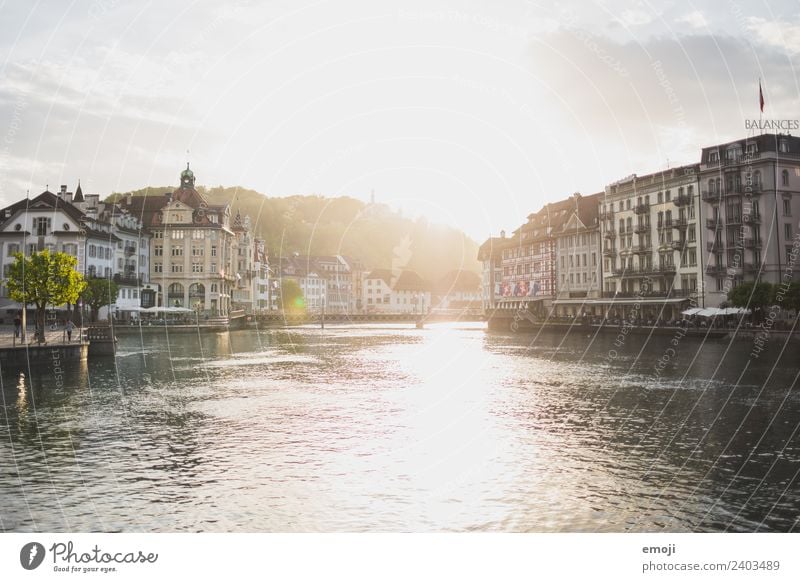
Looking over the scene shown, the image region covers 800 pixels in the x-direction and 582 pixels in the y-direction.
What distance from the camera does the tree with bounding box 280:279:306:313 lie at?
170 m

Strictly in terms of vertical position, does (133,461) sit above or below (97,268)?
below

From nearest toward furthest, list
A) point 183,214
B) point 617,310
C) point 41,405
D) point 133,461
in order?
point 133,461 < point 41,405 < point 617,310 < point 183,214

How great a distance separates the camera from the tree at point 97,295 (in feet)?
282

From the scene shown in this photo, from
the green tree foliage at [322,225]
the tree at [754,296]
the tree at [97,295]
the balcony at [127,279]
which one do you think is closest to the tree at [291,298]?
the green tree foliage at [322,225]

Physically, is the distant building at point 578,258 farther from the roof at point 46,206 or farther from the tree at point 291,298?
the roof at point 46,206

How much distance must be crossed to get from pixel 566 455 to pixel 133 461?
12967 millimetres

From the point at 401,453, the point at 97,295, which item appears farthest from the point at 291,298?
the point at 401,453

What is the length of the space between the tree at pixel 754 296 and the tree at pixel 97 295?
7383 centimetres

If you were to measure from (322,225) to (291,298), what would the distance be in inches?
804

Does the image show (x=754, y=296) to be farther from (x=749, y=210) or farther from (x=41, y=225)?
(x=41, y=225)

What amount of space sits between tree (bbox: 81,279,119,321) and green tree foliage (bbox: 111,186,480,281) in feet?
154
